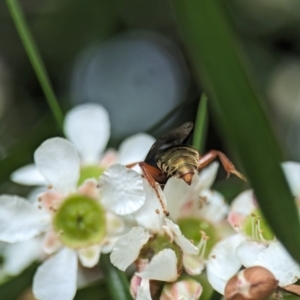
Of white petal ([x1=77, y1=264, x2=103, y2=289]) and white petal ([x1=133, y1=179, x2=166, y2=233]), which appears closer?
white petal ([x1=133, y1=179, x2=166, y2=233])

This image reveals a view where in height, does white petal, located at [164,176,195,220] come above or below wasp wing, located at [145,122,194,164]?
below

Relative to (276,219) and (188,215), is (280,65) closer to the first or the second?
(188,215)

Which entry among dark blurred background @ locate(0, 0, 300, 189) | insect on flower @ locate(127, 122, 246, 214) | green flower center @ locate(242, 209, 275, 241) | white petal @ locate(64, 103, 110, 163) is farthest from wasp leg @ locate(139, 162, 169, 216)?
dark blurred background @ locate(0, 0, 300, 189)

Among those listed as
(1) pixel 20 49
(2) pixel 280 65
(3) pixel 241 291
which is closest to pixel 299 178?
(3) pixel 241 291

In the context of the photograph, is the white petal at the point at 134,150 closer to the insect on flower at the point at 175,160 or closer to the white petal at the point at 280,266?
the insect on flower at the point at 175,160

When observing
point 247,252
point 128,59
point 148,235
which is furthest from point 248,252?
point 128,59

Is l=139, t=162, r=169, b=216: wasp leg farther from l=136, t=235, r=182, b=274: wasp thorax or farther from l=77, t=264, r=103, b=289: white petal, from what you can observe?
l=77, t=264, r=103, b=289: white petal

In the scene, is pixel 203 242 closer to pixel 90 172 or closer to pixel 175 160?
A: pixel 175 160
